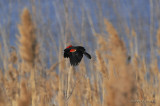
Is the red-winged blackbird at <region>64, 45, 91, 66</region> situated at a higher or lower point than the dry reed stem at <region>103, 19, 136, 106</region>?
higher

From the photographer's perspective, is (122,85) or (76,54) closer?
(122,85)

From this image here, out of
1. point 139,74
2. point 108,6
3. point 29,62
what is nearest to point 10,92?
point 29,62

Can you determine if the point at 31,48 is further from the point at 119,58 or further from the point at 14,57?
the point at 14,57

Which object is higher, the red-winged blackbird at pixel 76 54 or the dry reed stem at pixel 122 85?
the red-winged blackbird at pixel 76 54

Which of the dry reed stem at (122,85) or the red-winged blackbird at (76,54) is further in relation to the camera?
the red-winged blackbird at (76,54)

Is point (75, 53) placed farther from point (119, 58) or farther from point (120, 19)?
point (120, 19)

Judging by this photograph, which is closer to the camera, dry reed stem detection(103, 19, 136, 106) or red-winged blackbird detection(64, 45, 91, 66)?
dry reed stem detection(103, 19, 136, 106)

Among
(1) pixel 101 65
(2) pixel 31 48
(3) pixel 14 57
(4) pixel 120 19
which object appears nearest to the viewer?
(2) pixel 31 48

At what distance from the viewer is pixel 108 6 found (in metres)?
2.51

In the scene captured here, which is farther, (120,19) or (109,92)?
(120,19)

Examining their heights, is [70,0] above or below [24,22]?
above

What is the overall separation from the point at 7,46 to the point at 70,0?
656 mm

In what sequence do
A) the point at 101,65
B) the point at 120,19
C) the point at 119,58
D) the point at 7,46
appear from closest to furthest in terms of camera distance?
the point at 119,58 < the point at 101,65 < the point at 7,46 < the point at 120,19

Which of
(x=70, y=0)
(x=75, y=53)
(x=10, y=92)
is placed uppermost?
(x=70, y=0)
